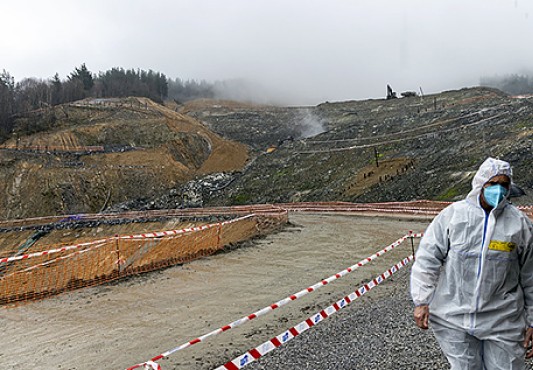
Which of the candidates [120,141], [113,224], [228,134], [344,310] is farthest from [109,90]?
[344,310]

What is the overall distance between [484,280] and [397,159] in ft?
110

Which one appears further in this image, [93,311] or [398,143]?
[398,143]

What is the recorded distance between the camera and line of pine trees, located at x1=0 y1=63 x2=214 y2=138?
213ft

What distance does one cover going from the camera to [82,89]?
9088cm

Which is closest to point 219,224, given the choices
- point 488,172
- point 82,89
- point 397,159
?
point 488,172

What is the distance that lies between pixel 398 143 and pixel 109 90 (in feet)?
271

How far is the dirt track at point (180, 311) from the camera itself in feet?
18.9

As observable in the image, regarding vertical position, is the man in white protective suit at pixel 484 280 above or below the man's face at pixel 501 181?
below

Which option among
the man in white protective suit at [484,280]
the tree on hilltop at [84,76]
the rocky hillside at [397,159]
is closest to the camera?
the man in white protective suit at [484,280]

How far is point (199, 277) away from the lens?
1052cm

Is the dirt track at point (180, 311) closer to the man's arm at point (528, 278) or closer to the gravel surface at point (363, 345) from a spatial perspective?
the gravel surface at point (363, 345)

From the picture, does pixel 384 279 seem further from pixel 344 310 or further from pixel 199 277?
pixel 199 277

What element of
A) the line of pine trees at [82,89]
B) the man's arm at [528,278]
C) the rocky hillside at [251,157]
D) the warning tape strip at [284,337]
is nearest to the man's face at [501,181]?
the man's arm at [528,278]

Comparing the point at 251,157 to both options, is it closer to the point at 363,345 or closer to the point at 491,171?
the point at 363,345
